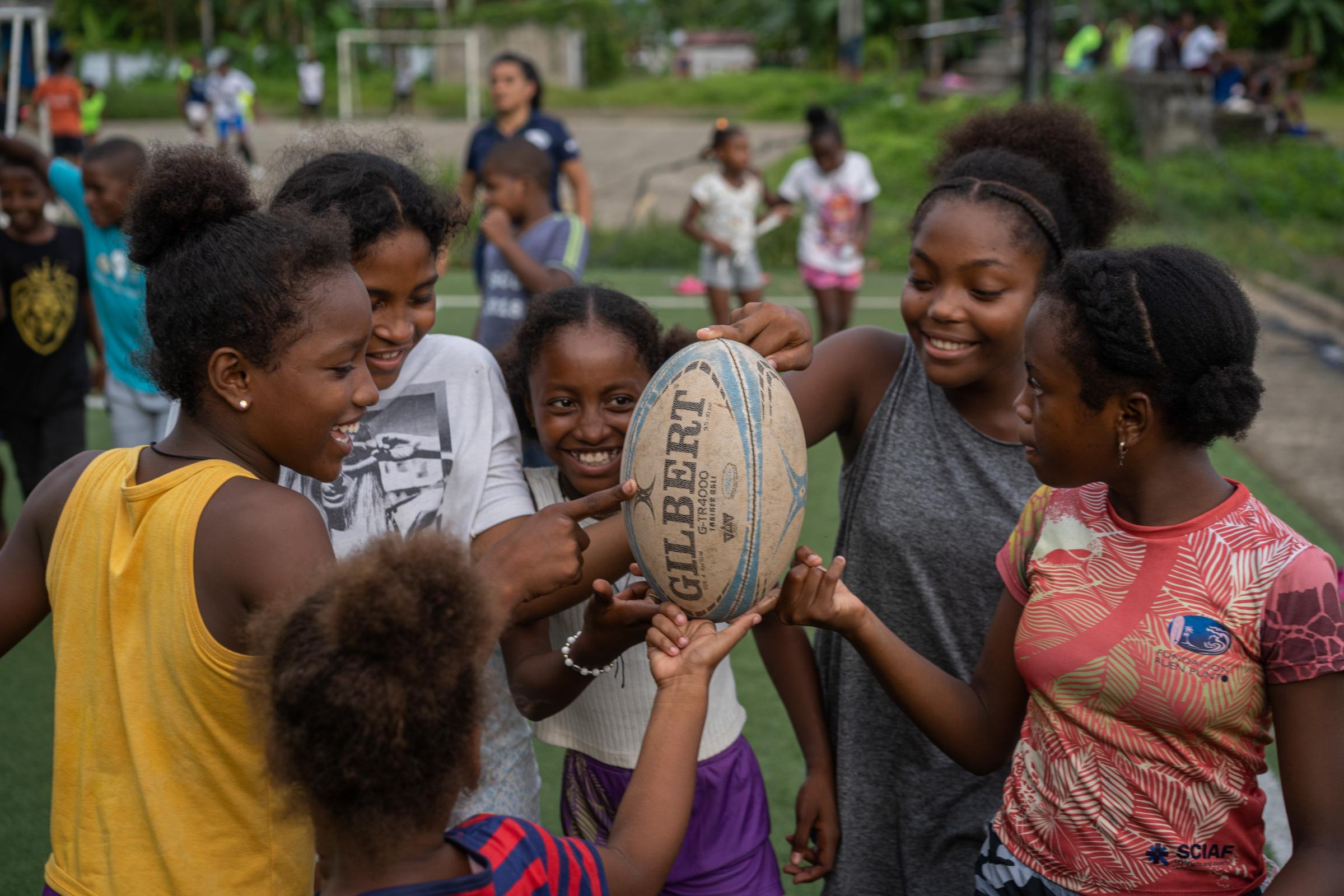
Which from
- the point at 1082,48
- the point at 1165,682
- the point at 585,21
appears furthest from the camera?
the point at 585,21

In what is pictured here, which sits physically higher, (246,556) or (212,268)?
(212,268)

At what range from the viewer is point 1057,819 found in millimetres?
2066

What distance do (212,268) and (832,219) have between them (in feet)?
27.6

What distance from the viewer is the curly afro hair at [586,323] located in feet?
8.91

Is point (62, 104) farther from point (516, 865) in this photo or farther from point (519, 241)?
point (516, 865)

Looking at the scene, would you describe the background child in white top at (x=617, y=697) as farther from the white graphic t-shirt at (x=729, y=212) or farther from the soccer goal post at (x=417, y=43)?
the soccer goal post at (x=417, y=43)

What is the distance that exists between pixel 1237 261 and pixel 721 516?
13401mm

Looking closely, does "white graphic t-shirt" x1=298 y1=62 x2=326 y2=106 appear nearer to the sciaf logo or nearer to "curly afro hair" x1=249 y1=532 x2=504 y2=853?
"curly afro hair" x1=249 y1=532 x2=504 y2=853

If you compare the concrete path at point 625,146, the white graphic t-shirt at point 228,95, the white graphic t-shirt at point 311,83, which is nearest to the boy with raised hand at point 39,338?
the concrete path at point 625,146

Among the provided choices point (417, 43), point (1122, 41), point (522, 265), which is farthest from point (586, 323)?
point (417, 43)

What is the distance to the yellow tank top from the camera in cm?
187

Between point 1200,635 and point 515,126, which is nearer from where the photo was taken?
point 1200,635

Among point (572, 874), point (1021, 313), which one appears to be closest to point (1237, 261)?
point (1021, 313)

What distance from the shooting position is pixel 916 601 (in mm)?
2555
